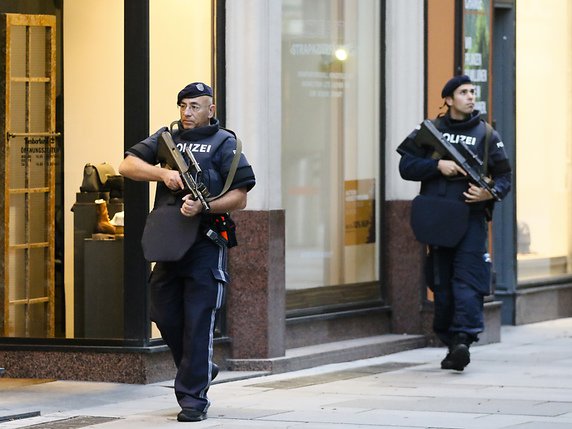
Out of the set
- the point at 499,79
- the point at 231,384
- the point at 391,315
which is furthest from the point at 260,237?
the point at 499,79

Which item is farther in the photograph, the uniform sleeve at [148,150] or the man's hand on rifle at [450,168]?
the man's hand on rifle at [450,168]

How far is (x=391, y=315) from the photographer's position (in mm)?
12859

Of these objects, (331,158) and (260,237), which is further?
(331,158)

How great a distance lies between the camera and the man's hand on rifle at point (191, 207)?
8.76 meters

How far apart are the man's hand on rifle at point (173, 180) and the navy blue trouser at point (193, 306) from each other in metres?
0.32

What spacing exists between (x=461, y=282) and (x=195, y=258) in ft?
9.36

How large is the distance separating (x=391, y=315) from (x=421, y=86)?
1.75 m

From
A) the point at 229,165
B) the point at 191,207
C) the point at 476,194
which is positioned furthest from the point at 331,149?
the point at 191,207

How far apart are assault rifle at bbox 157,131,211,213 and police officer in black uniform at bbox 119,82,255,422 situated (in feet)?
0.15

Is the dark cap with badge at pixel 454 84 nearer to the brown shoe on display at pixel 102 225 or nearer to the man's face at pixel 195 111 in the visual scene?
the brown shoe on display at pixel 102 225

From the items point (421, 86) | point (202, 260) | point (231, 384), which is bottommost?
point (231, 384)

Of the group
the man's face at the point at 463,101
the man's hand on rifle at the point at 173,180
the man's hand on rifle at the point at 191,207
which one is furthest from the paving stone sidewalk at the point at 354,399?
the man's face at the point at 463,101

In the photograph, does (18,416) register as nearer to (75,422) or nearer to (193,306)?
(75,422)

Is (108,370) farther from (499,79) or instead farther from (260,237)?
(499,79)
